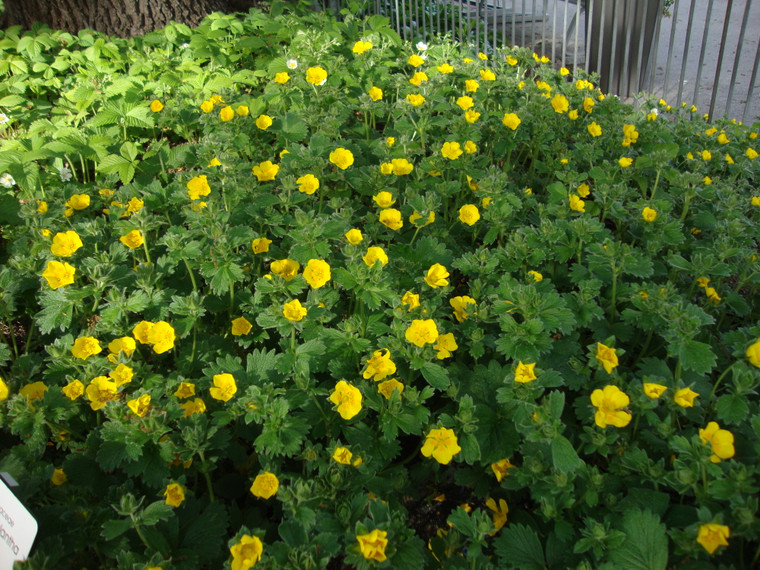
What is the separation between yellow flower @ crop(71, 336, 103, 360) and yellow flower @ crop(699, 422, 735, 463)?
1.92 m

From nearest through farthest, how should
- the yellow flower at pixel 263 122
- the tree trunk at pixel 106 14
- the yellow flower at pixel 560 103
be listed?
the yellow flower at pixel 263 122, the yellow flower at pixel 560 103, the tree trunk at pixel 106 14

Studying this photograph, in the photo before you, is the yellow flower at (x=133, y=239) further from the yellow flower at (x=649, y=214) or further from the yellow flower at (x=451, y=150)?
the yellow flower at (x=649, y=214)

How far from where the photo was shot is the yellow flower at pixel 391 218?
7.75ft

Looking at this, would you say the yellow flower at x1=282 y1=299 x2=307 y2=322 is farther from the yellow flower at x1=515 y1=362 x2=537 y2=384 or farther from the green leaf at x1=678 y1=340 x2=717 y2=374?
the green leaf at x1=678 y1=340 x2=717 y2=374

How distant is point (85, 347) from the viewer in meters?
1.96

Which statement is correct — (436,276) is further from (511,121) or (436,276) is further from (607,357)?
(511,121)

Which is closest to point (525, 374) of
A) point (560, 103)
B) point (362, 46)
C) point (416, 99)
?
point (416, 99)

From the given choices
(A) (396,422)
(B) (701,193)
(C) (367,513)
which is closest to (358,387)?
(A) (396,422)

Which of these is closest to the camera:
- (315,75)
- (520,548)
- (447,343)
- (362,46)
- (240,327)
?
(520,548)

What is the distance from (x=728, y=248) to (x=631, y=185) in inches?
46.8

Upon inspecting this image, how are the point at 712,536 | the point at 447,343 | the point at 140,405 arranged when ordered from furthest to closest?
1. the point at 447,343
2. the point at 140,405
3. the point at 712,536

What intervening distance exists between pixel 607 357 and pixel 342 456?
0.90 meters

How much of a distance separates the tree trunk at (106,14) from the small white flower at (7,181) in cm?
241

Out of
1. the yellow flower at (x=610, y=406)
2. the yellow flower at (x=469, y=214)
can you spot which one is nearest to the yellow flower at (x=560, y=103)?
the yellow flower at (x=469, y=214)
